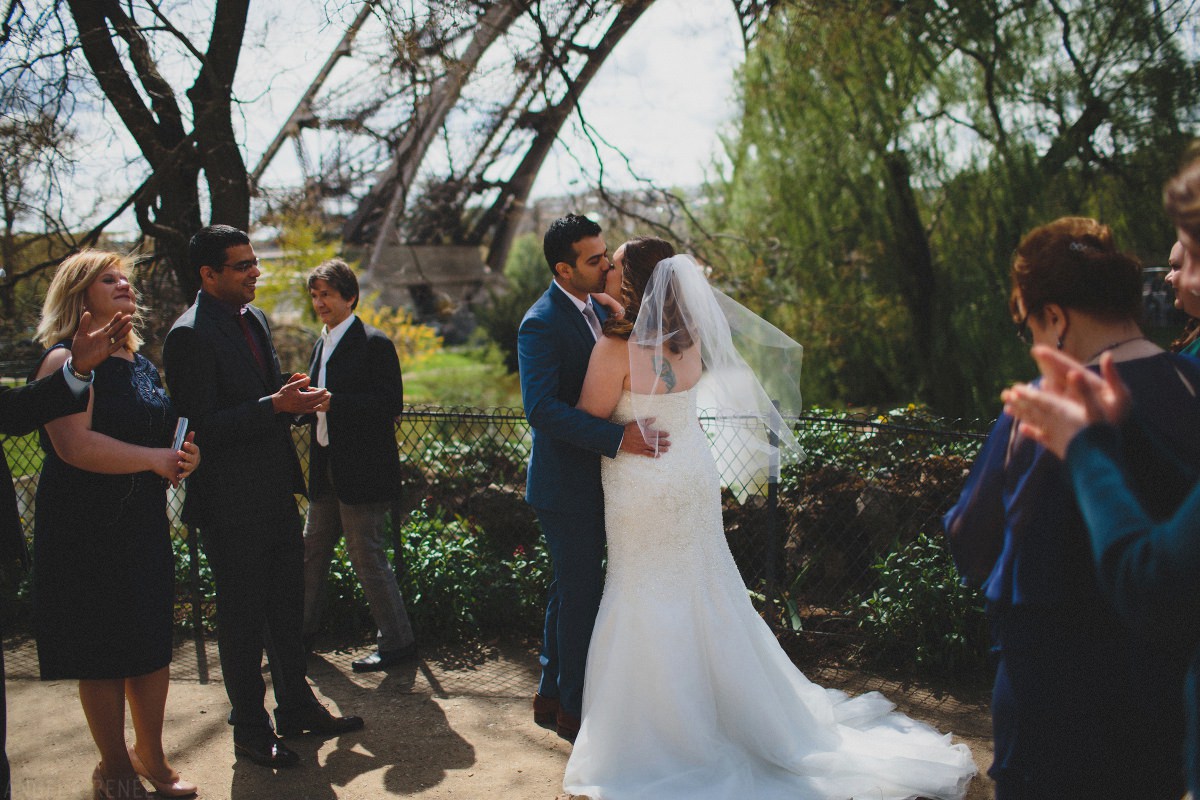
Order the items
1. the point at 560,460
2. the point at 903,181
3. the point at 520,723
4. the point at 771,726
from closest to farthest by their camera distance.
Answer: the point at 771,726 → the point at 560,460 → the point at 520,723 → the point at 903,181

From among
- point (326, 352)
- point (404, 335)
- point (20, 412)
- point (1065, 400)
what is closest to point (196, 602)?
point (326, 352)

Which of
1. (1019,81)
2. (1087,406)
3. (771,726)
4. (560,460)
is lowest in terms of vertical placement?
(771,726)

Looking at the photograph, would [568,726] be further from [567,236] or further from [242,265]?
[242,265]

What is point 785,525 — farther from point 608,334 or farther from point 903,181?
point 903,181

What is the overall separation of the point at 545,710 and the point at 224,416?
5.81 feet

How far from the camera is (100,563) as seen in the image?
115 inches

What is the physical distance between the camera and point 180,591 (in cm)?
530

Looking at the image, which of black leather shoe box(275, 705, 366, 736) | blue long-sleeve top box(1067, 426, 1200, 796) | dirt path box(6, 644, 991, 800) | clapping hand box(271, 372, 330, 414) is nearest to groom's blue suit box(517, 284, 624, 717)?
dirt path box(6, 644, 991, 800)

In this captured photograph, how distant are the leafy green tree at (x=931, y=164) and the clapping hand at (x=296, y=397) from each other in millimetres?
5390

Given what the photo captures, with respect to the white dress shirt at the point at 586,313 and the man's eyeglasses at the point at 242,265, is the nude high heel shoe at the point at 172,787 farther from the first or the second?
the white dress shirt at the point at 586,313

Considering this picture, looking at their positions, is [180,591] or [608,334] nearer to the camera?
[608,334]

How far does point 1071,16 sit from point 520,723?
8.38m

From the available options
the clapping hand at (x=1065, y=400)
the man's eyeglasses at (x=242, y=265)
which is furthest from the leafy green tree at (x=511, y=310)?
the clapping hand at (x=1065, y=400)

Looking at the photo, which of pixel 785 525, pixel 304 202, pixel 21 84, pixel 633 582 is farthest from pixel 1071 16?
pixel 21 84
